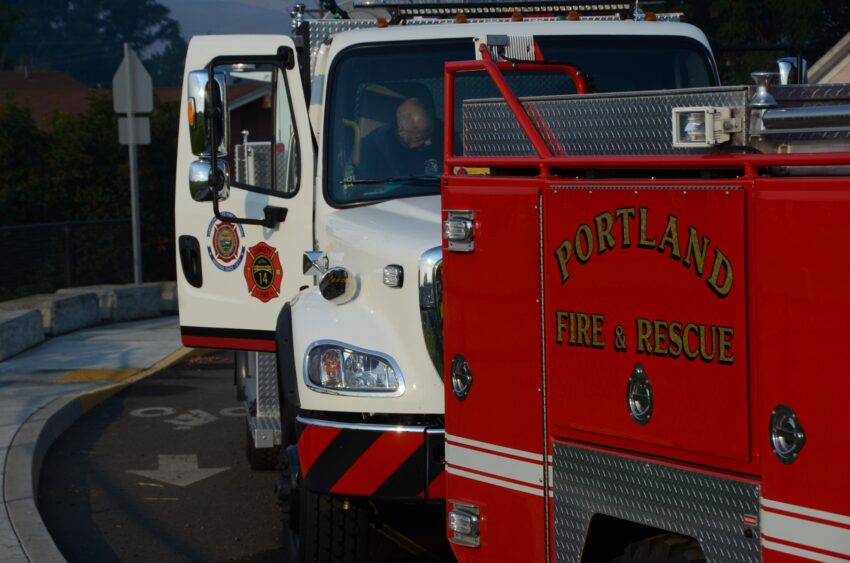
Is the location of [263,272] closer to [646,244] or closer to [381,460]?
[381,460]

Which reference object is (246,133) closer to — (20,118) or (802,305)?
(802,305)

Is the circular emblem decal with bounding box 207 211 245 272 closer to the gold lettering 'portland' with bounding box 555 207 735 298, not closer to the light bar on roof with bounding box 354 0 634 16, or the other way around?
the light bar on roof with bounding box 354 0 634 16

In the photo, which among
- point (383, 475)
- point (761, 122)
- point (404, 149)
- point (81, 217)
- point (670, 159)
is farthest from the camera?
point (81, 217)

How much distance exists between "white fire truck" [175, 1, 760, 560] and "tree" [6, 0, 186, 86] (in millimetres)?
114120

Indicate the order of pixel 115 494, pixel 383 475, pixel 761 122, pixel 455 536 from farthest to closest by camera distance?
pixel 115 494, pixel 383 475, pixel 455 536, pixel 761 122

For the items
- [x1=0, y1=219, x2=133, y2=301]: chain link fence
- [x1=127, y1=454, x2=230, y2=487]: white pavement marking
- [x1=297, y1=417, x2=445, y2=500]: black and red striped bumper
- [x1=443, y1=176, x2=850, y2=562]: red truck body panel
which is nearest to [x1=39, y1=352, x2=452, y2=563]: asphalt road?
[x1=127, y1=454, x2=230, y2=487]: white pavement marking

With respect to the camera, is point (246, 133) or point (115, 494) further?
point (246, 133)

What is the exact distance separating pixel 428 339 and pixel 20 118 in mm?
18332

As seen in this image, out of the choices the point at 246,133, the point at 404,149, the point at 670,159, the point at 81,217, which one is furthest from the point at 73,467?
the point at 81,217

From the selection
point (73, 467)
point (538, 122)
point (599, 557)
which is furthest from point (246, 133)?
point (599, 557)

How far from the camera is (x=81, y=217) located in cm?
2183

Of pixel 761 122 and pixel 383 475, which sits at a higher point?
pixel 761 122

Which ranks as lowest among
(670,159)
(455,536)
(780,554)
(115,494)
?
(115,494)

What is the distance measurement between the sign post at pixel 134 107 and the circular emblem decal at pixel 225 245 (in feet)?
32.0
